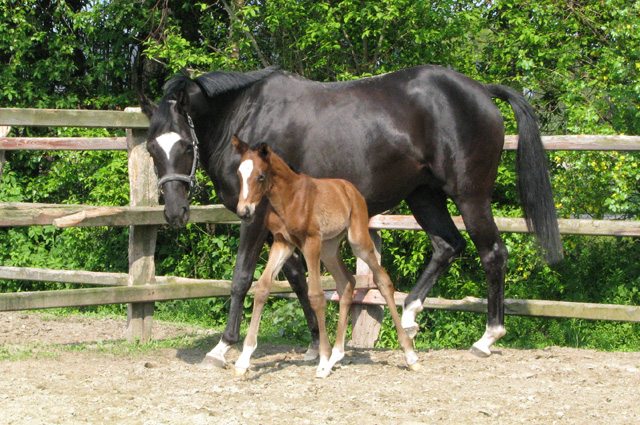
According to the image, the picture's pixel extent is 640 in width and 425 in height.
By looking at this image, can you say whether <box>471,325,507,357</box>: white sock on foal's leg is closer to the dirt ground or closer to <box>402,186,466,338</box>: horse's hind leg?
the dirt ground

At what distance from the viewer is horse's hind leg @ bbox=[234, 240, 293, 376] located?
432cm

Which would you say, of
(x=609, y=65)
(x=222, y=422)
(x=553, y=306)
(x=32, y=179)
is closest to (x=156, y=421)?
(x=222, y=422)

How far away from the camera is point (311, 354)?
5.09 m

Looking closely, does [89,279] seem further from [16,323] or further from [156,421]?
[156,421]

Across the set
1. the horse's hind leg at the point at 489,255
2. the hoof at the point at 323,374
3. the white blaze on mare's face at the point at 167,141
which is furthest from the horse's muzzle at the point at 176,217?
the horse's hind leg at the point at 489,255

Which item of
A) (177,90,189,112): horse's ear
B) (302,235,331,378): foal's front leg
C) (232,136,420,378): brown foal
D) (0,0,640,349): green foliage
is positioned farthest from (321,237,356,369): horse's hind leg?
(0,0,640,349): green foliage

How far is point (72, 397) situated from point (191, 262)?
4538 millimetres

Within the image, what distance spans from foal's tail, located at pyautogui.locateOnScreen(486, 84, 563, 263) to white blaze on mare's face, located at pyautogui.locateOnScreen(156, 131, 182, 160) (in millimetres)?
2561

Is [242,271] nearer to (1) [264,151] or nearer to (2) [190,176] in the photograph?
(2) [190,176]

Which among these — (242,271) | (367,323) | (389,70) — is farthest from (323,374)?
(389,70)

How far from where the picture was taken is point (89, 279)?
229 inches

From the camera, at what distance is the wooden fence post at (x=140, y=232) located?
5504 mm

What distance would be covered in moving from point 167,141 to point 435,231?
2.18 metres

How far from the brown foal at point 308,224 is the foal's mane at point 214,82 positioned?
775 mm
